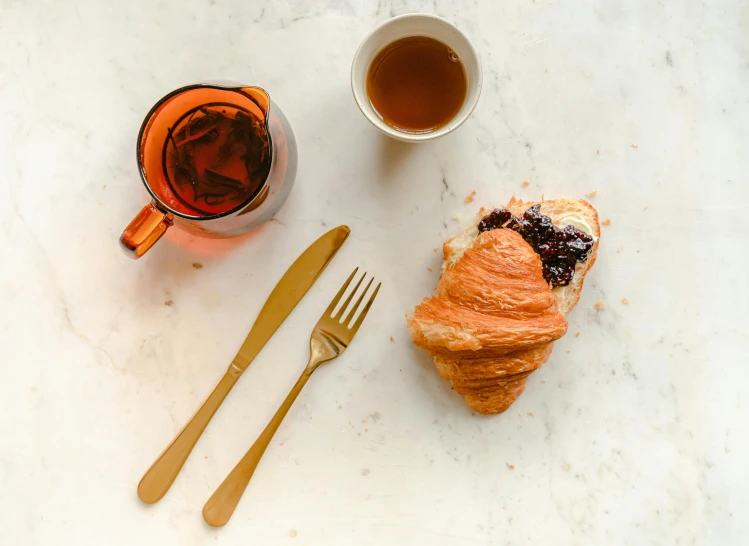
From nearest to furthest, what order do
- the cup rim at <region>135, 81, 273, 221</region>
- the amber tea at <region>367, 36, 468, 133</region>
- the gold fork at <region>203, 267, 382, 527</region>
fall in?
the cup rim at <region>135, 81, 273, 221</region> → the amber tea at <region>367, 36, 468, 133</region> → the gold fork at <region>203, 267, 382, 527</region>

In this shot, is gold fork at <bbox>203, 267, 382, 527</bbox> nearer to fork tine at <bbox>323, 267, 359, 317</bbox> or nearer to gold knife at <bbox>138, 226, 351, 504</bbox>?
fork tine at <bbox>323, 267, 359, 317</bbox>

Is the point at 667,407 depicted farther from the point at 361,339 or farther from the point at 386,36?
the point at 386,36

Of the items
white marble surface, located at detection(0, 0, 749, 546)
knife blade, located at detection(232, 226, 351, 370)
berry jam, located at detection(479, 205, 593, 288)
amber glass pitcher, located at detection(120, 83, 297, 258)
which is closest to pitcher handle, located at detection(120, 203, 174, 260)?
amber glass pitcher, located at detection(120, 83, 297, 258)

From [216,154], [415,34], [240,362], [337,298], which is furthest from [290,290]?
[415,34]

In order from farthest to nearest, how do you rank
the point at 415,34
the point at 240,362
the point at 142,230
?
the point at 240,362 → the point at 415,34 → the point at 142,230

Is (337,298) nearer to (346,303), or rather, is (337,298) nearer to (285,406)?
(346,303)

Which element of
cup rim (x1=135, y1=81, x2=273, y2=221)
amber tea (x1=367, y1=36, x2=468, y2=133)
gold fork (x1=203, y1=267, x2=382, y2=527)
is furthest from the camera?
gold fork (x1=203, y1=267, x2=382, y2=527)
